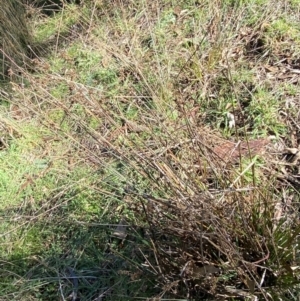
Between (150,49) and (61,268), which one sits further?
(150,49)

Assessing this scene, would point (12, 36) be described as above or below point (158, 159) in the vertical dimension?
above

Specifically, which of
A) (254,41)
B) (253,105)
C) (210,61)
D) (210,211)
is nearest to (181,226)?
(210,211)

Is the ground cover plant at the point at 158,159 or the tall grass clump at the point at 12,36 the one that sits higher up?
the tall grass clump at the point at 12,36

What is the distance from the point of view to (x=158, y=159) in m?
2.04

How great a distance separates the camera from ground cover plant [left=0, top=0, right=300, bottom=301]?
6.43 feet

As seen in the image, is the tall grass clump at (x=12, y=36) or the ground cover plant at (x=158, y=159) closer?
the ground cover plant at (x=158, y=159)

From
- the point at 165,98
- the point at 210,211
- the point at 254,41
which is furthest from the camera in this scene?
the point at 254,41

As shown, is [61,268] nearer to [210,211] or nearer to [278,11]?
[210,211]

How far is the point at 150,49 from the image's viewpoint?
333 cm

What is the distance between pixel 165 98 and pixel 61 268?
1041 millimetres

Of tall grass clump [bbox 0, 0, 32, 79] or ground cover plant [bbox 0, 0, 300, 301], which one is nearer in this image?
ground cover plant [bbox 0, 0, 300, 301]

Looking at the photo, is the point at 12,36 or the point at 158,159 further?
the point at 12,36

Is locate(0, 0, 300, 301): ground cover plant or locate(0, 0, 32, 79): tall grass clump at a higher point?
locate(0, 0, 32, 79): tall grass clump

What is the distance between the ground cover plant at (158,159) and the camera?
6.43 ft
